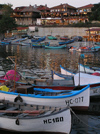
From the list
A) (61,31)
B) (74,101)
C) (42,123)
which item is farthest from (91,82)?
(61,31)

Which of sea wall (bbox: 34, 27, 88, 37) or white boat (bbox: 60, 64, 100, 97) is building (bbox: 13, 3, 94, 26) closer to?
sea wall (bbox: 34, 27, 88, 37)

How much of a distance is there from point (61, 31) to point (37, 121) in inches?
3062

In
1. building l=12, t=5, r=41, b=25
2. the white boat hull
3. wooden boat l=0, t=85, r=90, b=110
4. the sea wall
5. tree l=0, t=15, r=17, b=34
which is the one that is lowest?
the white boat hull

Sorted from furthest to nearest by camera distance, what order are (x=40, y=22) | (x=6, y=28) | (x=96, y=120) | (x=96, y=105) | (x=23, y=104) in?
(x=40, y=22) < (x=6, y=28) < (x=96, y=105) < (x=96, y=120) < (x=23, y=104)

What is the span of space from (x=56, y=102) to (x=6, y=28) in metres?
87.2

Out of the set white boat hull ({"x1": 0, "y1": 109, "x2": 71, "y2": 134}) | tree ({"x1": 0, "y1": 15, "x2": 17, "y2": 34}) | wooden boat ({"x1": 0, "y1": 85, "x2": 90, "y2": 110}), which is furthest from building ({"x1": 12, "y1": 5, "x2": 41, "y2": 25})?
white boat hull ({"x1": 0, "y1": 109, "x2": 71, "y2": 134})

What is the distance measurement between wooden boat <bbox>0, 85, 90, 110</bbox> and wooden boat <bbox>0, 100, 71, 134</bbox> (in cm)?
134

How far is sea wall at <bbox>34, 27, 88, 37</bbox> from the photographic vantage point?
8421cm

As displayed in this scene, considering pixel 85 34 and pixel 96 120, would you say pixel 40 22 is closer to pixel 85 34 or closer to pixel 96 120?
pixel 85 34

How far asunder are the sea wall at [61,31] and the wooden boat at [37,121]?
7337cm

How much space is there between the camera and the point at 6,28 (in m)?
97.6

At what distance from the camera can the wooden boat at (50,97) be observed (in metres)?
14.0

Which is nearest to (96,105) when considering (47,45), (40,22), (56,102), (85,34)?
(56,102)

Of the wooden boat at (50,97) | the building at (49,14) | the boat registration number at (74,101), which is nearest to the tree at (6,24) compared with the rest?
the building at (49,14)
